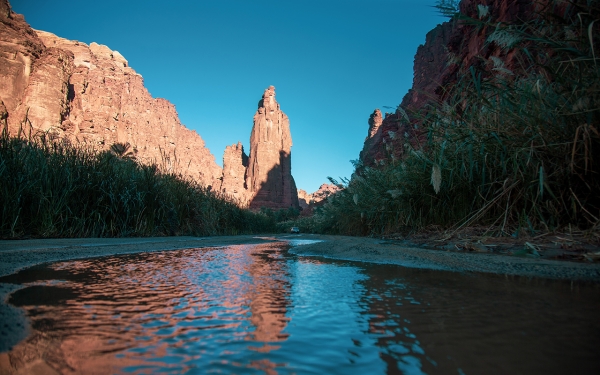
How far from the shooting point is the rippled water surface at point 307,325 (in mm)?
613

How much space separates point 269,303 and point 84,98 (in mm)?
58429

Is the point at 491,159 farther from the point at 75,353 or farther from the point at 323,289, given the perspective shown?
the point at 75,353

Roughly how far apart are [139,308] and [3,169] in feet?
14.4

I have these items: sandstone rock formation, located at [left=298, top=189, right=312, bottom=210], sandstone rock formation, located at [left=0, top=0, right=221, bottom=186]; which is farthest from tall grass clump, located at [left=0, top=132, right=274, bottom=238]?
sandstone rock formation, located at [left=298, top=189, right=312, bottom=210]

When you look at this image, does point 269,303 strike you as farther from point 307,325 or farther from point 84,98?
point 84,98

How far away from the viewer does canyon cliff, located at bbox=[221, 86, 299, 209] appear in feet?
252

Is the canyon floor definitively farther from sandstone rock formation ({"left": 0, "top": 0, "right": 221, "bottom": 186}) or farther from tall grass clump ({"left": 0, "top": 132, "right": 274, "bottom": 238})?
sandstone rock formation ({"left": 0, "top": 0, "right": 221, "bottom": 186})

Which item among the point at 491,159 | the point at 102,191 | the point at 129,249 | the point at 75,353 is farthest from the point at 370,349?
the point at 102,191

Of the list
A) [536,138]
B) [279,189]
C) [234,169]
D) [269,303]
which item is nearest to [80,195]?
[269,303]

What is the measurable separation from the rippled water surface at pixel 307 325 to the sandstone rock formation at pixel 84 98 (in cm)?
613

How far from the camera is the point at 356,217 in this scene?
838 centimetres

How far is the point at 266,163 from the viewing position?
→ 7812cm

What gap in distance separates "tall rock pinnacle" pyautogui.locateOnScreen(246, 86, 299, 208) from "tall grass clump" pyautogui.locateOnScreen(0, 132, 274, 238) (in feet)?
220

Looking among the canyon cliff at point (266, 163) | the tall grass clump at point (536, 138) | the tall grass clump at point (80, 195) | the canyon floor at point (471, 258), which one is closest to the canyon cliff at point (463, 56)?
the tall grass clump at point (536, 138)
